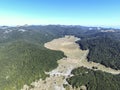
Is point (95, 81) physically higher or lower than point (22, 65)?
lower

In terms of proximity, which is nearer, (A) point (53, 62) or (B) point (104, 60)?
(A) point (53, 62)

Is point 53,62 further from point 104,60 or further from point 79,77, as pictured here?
point 104,60

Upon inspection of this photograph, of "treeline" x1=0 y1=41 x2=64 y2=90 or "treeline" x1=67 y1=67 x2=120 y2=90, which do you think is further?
"treeline" x1=0 y1=41 x2=64 y2=90

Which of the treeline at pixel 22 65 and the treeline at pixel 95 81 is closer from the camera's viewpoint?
the treeline at pixel 95 81

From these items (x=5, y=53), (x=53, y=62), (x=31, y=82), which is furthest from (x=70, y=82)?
(x=5, y=53)

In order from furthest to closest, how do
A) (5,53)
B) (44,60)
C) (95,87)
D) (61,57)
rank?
(61,57) < (5,53) < (44,60) < (95,87)

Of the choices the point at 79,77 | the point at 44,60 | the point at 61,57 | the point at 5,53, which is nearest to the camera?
the point at 79,77

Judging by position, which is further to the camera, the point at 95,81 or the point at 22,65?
the point at 22,65
